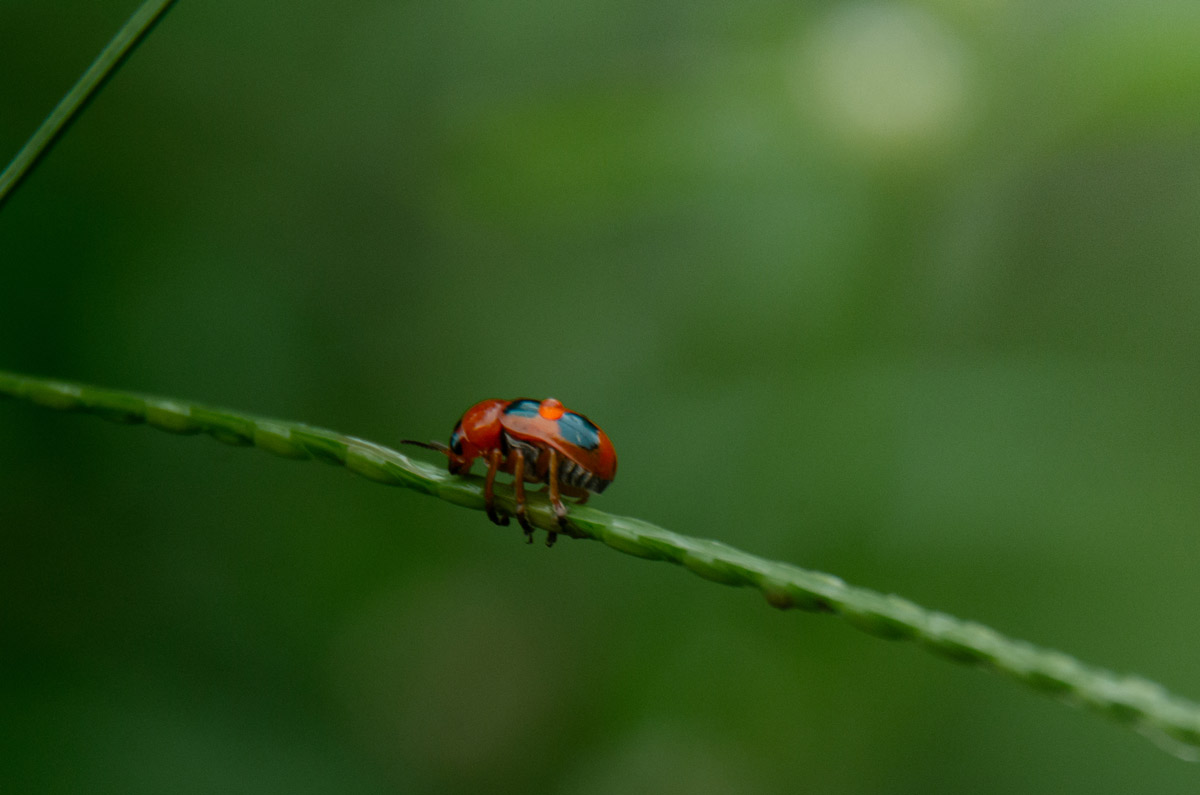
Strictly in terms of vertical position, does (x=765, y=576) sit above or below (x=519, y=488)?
above

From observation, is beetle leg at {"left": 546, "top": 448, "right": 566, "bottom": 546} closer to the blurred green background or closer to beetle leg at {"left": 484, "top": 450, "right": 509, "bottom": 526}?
beetle leg at {"left": 484, "top": 450, "right": 509, "bottom": 526}

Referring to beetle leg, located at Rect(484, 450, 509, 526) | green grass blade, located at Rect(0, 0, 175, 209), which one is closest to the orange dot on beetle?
beetle leg, located at Rect(484, 450, 509, 526)

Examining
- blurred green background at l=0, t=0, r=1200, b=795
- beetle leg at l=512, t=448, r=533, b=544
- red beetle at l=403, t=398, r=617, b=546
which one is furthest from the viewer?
blurred green background at l=0, t=0, r=1200, b=795

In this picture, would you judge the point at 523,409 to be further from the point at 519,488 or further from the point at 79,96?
the point at 79,96

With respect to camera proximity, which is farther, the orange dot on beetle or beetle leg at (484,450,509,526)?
the orange dot on beetle

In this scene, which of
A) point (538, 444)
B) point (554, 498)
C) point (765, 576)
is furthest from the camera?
point (538, 444)

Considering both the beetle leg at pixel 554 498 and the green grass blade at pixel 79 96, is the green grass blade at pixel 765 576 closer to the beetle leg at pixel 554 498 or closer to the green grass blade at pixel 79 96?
the beetle leg at pixel 554 498

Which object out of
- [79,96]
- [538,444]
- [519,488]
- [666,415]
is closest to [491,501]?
[519,488]

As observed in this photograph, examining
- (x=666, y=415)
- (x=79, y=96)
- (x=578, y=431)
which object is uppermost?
(x=79, y=96)
